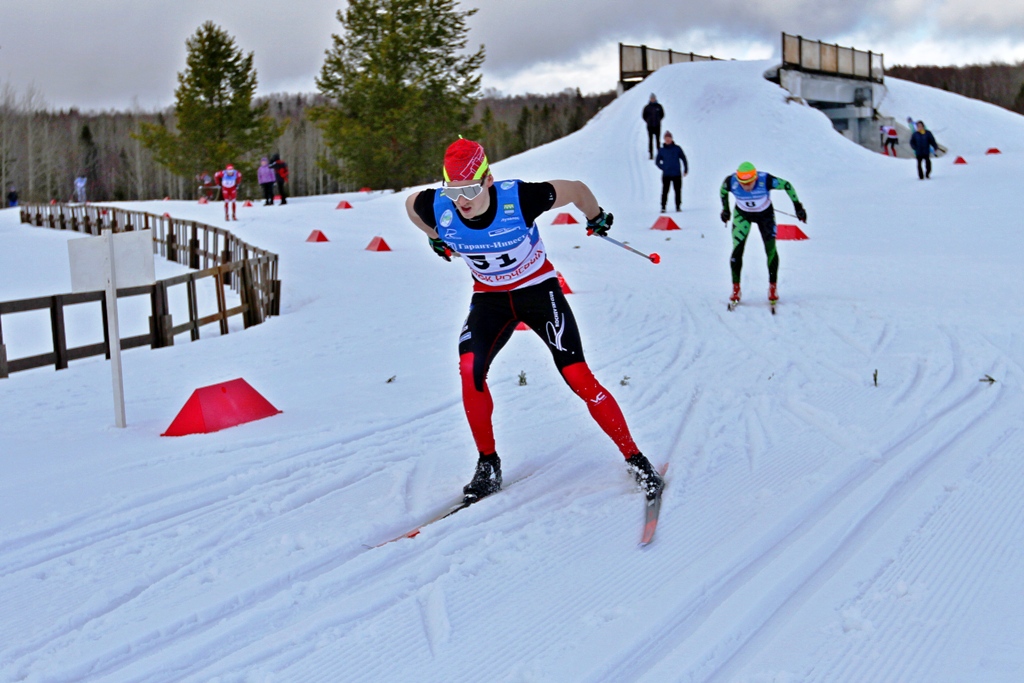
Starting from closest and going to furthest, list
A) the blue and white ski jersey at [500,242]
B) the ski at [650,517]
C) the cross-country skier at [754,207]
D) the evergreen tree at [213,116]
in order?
the ski at [650,517], the blue and white ski jersey at [500,242], the cross-country skier at [754,207], the evergreen tree at [213,116]

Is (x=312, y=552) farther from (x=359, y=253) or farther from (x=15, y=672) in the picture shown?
(x=359, y=253)

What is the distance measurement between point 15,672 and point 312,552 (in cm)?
124

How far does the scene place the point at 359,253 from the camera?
1755 cm

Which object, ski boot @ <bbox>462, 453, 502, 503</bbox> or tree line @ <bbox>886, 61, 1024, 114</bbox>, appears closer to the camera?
ski boot @ <bbox>462, 453, 502, 503</bbox>

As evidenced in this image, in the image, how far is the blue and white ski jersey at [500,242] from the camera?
4.36 m

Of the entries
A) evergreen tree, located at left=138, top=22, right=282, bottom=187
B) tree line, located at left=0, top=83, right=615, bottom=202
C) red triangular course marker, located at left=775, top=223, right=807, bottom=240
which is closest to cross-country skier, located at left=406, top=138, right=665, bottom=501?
red triangular course marker, located at left=775, top=223, right=807, bottom=240

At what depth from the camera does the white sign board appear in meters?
6.33

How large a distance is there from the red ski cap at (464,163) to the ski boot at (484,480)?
4.75 ft

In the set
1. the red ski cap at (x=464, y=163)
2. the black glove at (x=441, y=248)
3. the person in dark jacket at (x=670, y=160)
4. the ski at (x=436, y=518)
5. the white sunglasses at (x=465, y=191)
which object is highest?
the person in dark jacket at (x=670, y=160)

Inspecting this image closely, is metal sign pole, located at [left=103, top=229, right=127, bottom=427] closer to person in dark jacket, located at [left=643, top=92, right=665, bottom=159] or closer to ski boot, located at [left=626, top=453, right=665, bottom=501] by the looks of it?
ski boot, located at [left=626, top=453, right=665, bottom=501]

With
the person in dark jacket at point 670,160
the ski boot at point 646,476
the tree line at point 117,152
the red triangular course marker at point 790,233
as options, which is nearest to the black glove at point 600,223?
the ski boot at point 646,476

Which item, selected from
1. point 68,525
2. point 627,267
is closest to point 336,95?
point 627,267

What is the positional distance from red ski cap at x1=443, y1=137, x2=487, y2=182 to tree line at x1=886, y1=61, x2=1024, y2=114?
296 ft

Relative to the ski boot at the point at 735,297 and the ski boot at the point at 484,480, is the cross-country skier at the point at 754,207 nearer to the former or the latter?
the ski boot at the point at 735,297
